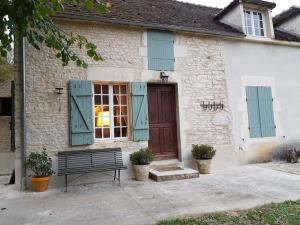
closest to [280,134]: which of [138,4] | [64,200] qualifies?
[138,4]

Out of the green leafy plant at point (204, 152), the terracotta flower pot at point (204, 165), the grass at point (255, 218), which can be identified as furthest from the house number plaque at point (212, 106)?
the grass at point (255, 218)

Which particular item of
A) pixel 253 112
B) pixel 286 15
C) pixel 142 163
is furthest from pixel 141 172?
pixel 286 15

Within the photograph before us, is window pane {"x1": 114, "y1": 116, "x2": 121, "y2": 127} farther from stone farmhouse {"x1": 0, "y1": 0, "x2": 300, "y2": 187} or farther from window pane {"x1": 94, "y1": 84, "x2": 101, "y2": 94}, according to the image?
window pane {"x1": 94, "y1": 84, "x2": 101, "y2": 94}

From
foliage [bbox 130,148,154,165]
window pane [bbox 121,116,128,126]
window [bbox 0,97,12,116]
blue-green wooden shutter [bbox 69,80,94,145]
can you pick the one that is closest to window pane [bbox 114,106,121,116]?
window pane [bbox 121,116,128,126]

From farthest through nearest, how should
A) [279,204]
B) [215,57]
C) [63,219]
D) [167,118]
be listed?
1. [215,57]
2. [167,118]
3. [279,204]
4. [63,219]

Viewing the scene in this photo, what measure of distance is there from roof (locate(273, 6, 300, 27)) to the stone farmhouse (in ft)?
4.46

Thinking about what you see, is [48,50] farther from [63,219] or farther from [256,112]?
[256,112]

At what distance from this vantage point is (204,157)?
20.7 ft

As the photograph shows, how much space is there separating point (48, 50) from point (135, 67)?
204cm

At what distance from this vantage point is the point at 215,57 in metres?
7.20

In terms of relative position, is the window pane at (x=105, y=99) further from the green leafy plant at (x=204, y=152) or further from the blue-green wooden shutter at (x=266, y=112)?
the blue-green wooden shutter at (x=266, y=112)

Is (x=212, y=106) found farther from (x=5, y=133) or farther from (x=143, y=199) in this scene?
(x=5, y=133)

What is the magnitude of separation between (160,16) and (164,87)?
6.97 feet

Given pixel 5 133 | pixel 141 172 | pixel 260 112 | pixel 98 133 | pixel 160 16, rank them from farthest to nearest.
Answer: pixel 5 133
pixel 260 112
pixel 160 16
pixel 98 133
pixel 141 172
